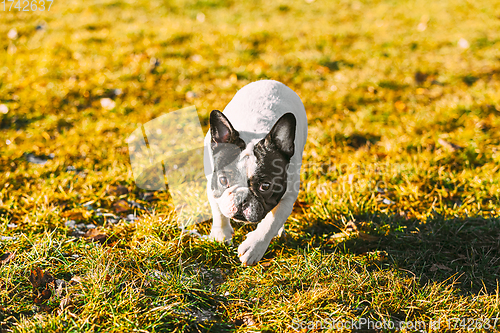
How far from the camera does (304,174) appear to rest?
3932 mm

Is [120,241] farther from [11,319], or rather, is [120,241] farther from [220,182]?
[220,182]

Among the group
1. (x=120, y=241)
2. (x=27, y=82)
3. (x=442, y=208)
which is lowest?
(x=442, y=208)

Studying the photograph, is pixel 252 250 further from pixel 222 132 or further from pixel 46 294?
pixel 46 294

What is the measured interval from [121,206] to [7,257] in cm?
106

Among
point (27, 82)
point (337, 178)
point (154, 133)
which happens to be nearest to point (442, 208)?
point (337, 178)

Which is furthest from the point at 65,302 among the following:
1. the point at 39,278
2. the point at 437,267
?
the point at 437,267

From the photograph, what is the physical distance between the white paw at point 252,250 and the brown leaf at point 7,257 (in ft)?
5.61

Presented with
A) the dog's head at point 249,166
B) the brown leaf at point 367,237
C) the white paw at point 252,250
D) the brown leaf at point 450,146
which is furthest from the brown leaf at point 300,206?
the brown leaf at point 450,146

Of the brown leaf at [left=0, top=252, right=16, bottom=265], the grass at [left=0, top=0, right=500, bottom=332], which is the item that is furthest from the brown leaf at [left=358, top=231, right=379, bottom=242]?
the brown leaf at [left=0, top=252, right=16, bottom=265]

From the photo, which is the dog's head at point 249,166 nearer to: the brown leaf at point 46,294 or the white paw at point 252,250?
the white paw at point 252,250

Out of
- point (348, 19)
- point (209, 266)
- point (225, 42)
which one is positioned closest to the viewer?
point (209, 266)

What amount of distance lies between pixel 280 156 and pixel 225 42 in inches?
193

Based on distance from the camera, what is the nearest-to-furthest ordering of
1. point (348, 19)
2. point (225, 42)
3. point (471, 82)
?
point (471, 82), point (225, 42), point (348, 19)

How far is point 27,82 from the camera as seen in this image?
539 cm
